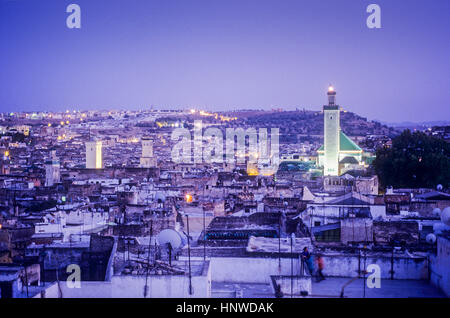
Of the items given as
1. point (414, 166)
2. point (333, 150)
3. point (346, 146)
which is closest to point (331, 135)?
point (333, 150)

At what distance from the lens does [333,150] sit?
17688 millimetres

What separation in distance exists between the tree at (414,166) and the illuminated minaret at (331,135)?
3.81 m

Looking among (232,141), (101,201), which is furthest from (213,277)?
(232,141)

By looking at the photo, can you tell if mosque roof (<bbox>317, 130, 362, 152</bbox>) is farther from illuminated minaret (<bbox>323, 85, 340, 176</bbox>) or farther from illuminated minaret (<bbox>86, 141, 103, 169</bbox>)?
illuminated minaret (<bbox>86, 141, 103, 169</bbox>)

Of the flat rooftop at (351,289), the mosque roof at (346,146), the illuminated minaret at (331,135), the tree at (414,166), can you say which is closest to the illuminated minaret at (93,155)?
the mosque roof at (346,146)

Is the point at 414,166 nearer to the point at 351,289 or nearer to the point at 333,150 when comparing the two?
the point at 333,150

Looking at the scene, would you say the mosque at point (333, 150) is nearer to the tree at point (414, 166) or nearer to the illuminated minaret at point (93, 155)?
the tree at point (414, 166)

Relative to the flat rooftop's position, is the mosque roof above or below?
above

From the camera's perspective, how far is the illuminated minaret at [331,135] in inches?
693

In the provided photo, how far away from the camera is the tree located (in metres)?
12.4

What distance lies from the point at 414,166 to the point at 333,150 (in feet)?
16.9

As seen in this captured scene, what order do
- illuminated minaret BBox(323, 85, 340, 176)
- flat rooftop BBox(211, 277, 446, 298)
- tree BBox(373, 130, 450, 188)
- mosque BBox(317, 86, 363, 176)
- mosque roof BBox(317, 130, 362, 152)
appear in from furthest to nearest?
mosque roof BBox(317, 130, 362, 152), illuminated minaret BBox(323, 85, 340, 176), mosque BBox(317, 86, 363, 176), tree BBox(373, 130, 450, 188), flat rooftop BBox(211, 277, 446, 298)

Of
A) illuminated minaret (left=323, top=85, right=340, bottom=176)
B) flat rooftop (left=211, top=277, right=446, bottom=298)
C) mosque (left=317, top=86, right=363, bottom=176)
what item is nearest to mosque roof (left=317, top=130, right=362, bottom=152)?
mosque (left=317, top=86, right=363, bottom=176)
